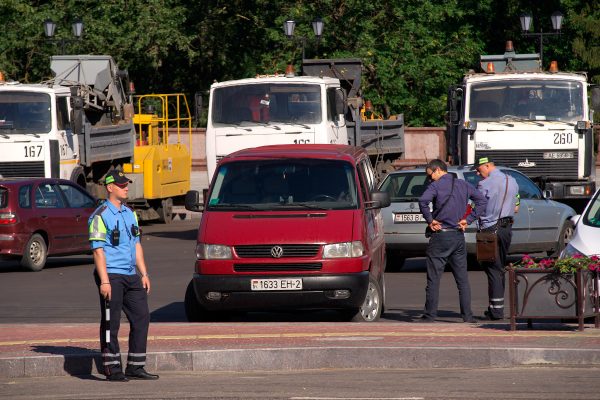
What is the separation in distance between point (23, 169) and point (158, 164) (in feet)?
19.7

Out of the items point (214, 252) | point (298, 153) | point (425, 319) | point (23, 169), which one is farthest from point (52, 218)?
point (425, 319)

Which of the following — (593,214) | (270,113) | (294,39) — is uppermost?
(294,39)

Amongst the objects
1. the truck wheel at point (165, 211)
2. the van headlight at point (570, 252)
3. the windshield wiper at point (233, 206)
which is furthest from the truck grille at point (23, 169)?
the van headlight at point (570, 252)

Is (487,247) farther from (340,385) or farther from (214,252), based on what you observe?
(340,385)

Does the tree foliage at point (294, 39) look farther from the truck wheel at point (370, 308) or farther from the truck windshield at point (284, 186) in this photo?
the truck wheel at point (370, 308)

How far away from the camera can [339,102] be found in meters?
26.5

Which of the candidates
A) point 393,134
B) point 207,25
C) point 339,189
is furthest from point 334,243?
point 207,25

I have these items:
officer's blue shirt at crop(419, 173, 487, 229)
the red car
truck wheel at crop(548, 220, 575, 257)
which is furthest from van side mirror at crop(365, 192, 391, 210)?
the red car

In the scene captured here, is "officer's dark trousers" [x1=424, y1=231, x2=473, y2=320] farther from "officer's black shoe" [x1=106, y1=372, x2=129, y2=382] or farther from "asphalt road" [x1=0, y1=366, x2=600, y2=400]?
"officer's black shoe" [x1=106, y1=372, x2=129, y2=382]

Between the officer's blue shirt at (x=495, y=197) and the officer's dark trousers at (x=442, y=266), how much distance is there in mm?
844

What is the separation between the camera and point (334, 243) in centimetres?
1326

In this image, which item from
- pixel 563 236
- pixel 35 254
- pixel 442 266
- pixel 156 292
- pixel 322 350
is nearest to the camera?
pixel 322 350

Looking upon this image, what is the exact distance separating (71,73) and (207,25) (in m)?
16.5

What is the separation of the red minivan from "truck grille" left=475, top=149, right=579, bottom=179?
1174cm
